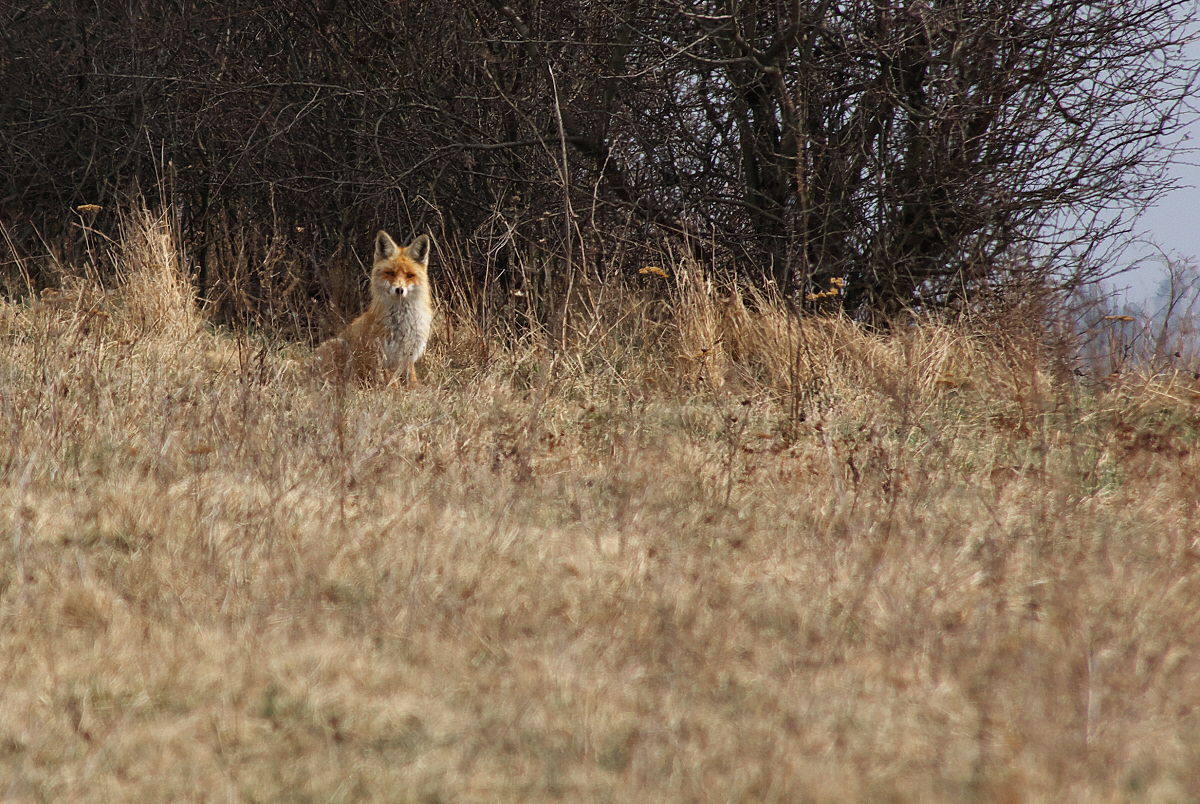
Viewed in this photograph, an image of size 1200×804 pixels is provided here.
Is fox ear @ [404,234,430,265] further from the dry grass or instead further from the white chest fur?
the dry grass

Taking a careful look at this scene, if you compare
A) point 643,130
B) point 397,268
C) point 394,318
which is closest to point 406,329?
point 394,318

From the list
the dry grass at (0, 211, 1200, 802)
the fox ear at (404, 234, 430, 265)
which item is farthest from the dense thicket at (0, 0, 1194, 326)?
the dry grass at (0, 211, 1200, 802)

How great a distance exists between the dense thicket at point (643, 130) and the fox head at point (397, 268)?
536mm

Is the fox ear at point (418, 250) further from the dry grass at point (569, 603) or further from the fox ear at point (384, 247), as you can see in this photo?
the dry grass at point (569, 603)

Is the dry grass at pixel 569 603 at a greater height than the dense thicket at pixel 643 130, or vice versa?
the dense thicket at pixel 643 130

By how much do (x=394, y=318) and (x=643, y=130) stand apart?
3.21 metres

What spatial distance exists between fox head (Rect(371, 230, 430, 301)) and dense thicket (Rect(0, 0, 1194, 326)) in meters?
0.54

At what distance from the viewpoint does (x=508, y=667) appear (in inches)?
115

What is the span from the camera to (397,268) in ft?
22.9

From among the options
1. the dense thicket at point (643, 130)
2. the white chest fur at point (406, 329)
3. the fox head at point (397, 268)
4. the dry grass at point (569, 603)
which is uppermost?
the dense thicket at point (643, 130)

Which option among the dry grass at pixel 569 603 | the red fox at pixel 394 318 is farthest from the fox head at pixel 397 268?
the dry grass at pixel 569 603

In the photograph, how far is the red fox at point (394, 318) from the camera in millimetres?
6797

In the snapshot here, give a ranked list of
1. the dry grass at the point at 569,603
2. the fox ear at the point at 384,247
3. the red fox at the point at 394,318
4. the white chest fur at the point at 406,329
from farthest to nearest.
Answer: the fox ear at the point at 384,247 < the white chest fur at the point at 406,329 < the red fox at the point at 394,318 < the dry grass at the point at 569,603

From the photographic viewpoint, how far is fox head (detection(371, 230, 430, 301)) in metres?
6.97
